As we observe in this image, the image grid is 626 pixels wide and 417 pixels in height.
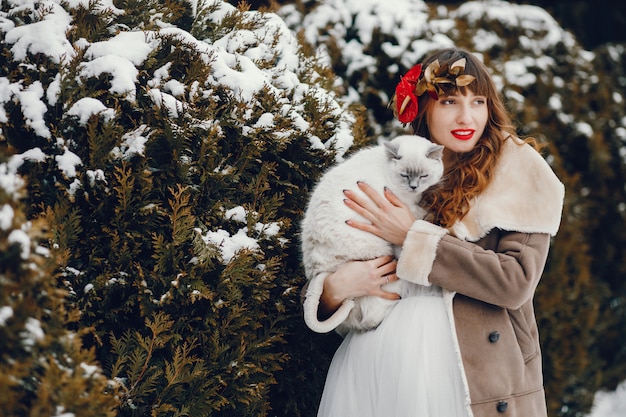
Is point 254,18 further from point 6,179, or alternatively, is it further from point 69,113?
point 6,179

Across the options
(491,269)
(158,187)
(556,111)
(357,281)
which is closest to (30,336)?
(158,187)

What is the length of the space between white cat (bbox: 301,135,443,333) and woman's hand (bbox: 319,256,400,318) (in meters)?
0.04

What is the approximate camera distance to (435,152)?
252cm

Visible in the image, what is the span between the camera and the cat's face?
2494 millimetres

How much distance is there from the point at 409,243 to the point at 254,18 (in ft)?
4.22

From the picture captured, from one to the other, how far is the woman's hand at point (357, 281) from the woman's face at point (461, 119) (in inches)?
22.2

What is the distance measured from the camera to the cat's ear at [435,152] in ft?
8.23

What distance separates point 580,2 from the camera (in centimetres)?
920

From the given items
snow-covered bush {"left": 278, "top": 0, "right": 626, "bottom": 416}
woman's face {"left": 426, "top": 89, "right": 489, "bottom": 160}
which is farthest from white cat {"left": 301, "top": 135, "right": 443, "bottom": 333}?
snow-covered bush {"left": 278, "top": 0, "right": 626, "bottom": 416}

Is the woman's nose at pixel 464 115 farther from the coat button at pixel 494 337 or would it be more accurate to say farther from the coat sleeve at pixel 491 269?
the coat button at pixel 494 337

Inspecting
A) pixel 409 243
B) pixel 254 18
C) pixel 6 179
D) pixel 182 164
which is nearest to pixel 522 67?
pixel 254 18

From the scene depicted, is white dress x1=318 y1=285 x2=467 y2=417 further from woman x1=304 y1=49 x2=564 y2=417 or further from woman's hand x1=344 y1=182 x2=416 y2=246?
woman's hand x1=344 y1=182 x2=416 y2=246

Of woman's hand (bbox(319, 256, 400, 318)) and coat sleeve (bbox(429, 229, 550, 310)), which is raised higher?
coat sleeve (bbox(429, 229, 550, 310))

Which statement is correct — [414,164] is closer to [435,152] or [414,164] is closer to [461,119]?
[435,152]
